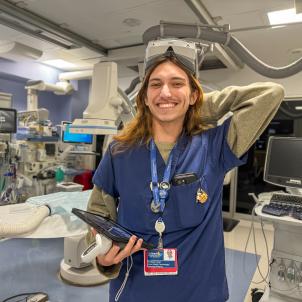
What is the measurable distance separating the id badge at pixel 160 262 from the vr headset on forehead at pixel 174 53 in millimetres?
678

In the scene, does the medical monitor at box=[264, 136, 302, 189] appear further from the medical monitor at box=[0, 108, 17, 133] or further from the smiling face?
the medical monitor at box=[0, 108, 17, 133]

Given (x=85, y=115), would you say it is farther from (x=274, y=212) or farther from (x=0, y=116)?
(x=0, y=116)

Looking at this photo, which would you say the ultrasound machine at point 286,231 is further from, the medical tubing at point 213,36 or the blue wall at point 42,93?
the blue wall at point 42,93

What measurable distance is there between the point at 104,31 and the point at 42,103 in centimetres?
281

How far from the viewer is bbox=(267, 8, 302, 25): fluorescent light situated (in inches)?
107

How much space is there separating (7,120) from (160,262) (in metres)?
3.11

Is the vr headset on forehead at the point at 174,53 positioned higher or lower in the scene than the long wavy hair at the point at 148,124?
higher

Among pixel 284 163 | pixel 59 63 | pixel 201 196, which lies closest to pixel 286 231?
pixel 284 163

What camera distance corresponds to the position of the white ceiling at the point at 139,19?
2625mm

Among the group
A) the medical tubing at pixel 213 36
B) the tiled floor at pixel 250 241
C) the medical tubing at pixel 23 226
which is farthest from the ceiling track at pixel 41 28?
the tiled floor at pixel 250 241

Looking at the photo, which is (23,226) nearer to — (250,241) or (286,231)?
(286,231)

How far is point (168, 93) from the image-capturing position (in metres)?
1.02

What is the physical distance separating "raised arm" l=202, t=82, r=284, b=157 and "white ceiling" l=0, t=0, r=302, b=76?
184cm

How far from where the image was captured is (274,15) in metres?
2.79
